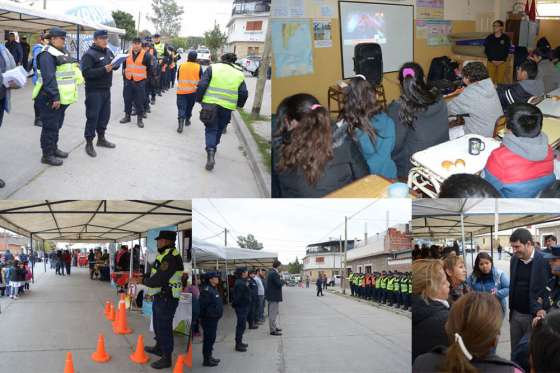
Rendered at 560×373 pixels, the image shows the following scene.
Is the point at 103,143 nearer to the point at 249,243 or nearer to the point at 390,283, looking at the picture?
the point at 249,243

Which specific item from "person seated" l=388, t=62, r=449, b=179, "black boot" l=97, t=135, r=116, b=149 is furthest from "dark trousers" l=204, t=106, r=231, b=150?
"person seated" l=388, t=62, r=449, b=179

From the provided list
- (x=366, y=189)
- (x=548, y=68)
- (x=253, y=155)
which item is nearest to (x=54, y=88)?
(x=253, y=155)

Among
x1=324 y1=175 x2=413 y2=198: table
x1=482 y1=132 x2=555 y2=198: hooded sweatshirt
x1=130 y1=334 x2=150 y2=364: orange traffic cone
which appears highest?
x1=482 y1=132 x2=555 y2=198: hooded sweatshirt

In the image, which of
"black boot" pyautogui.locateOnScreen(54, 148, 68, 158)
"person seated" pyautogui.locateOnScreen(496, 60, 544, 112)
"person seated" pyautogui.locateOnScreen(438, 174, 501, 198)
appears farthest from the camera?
A: "person seated" pyautogui.locateOnScreen(496, 60, 544, 112)

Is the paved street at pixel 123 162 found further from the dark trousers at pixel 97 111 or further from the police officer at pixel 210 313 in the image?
the police officer at pixel 210 313

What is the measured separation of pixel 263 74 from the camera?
412cm

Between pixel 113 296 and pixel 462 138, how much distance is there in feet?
7.88

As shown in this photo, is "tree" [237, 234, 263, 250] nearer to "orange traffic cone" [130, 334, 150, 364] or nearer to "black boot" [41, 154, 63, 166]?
"orange traffic cone" [130, 334, 150, 364]

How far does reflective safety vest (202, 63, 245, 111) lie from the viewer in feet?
13.4

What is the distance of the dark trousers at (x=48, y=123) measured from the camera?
3.53 m

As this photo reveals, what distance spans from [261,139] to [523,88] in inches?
88.8

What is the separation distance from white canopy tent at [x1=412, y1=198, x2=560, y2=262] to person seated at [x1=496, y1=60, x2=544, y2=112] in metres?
1.73

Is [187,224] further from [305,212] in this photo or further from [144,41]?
[144,41]

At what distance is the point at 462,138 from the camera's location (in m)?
3.79
